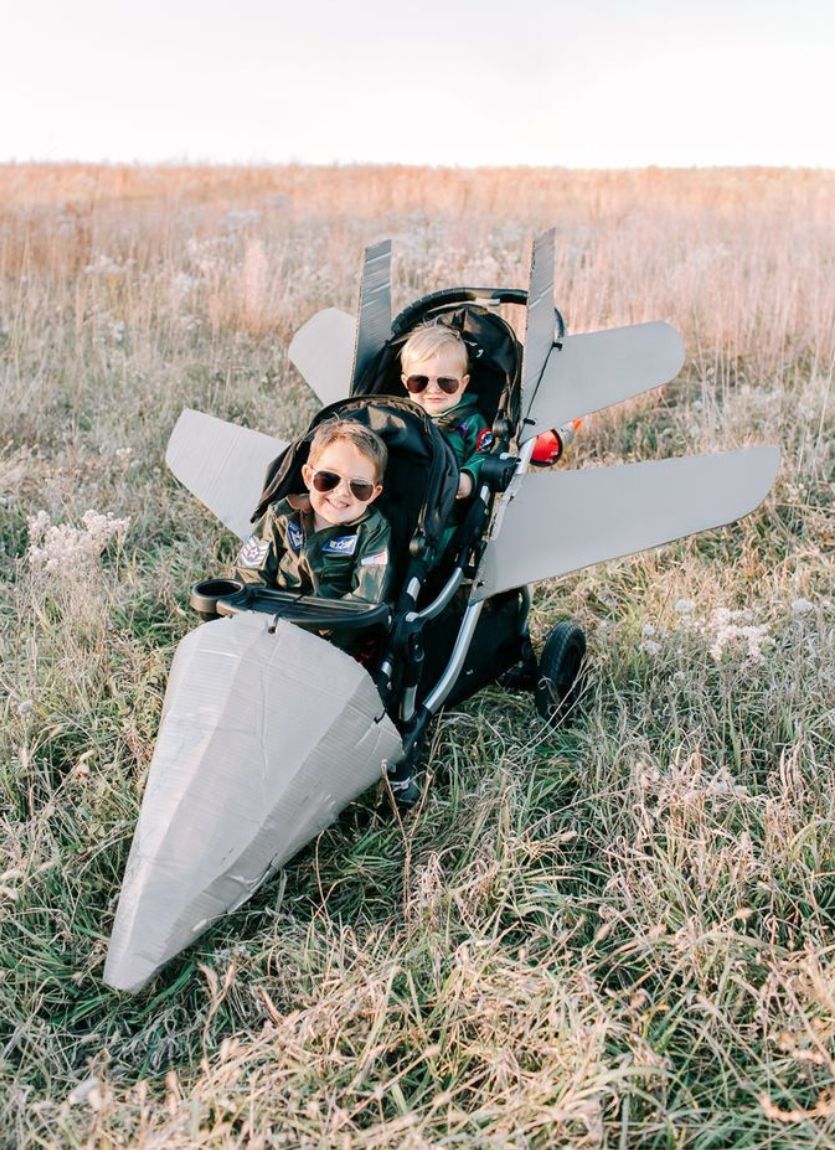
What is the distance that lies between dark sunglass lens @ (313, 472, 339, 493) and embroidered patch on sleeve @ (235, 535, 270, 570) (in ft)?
0.91

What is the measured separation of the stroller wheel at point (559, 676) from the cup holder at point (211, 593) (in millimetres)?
1294

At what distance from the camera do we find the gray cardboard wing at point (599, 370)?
4137 mm

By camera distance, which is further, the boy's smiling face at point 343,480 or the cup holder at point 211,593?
the boy's smiling face at point 343,480

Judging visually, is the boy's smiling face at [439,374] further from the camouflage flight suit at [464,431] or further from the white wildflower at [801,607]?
the white wildflower at [801,607]

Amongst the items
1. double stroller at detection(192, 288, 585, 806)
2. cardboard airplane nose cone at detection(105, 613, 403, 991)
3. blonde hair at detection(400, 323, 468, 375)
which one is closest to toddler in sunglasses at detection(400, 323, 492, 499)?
blonde hair at detection(400, 323, 468, 375)

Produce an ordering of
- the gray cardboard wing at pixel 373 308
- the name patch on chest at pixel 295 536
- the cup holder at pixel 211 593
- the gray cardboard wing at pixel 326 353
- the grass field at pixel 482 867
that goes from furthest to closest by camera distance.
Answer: the gray cardboard wing at pixel 326 353
the gray cardboard wing at pixel 373 308
the name patch on chest at pixel 295 536
the cup holder at pixel 211 593
the grass field at pixel 482 867

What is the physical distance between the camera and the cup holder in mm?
2998

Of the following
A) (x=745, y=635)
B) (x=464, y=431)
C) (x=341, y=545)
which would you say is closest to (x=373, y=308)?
(x=464, y=431)

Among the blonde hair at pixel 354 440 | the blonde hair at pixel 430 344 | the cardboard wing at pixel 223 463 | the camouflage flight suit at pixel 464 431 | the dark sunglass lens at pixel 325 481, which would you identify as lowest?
the cardboard wing at pixel 223 463

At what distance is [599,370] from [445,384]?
2.46ft

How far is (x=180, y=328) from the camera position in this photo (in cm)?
805

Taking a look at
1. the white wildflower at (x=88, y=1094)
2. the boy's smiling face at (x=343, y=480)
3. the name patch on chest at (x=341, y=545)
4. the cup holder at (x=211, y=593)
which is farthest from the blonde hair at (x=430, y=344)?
the white wildflower at (x=88, y=1094)

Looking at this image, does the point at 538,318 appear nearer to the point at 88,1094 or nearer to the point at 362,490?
the point at 362,490

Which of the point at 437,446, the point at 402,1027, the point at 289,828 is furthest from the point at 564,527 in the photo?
the point at 402,1027
